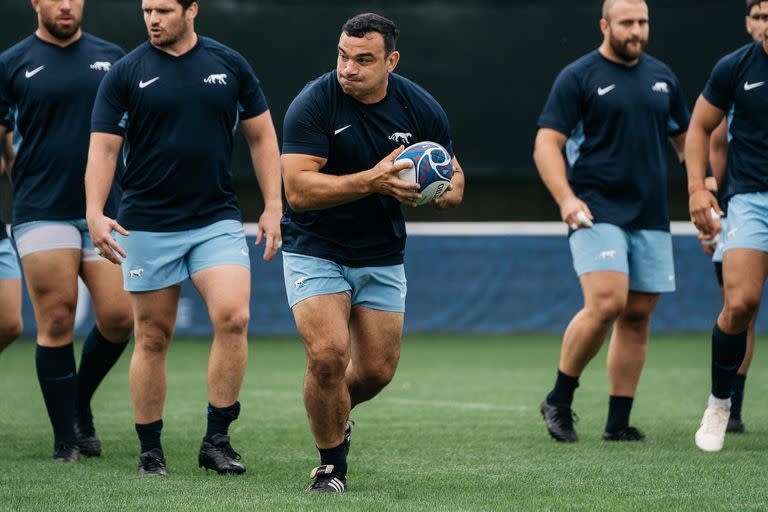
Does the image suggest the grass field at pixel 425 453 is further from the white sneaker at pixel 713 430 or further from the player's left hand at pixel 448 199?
the player's left hand at pixel 448 199

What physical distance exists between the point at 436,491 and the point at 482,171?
10552 millimetres

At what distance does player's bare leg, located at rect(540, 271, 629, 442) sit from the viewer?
7.44 m

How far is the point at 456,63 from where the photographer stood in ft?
52.4

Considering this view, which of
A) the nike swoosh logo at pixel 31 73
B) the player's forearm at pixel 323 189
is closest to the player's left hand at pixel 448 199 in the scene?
the player's forearm at pixel 323 189

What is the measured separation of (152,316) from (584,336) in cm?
256

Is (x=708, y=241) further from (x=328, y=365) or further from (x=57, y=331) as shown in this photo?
(x=57, y=331)

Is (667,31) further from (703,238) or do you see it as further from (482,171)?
(703,238)

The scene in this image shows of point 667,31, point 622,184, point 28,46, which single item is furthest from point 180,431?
point 667,31

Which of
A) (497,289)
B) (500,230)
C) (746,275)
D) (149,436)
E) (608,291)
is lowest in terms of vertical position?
(497,289)

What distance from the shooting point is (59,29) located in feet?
23.2

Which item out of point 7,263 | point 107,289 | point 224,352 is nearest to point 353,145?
point 224,352

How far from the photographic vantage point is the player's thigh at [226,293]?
6.32 meters

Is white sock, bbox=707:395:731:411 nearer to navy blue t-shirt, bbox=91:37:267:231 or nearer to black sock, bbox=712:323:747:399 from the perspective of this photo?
black sock, bbox=712:323:747:399

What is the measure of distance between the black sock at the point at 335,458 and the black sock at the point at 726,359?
7.84 ft
